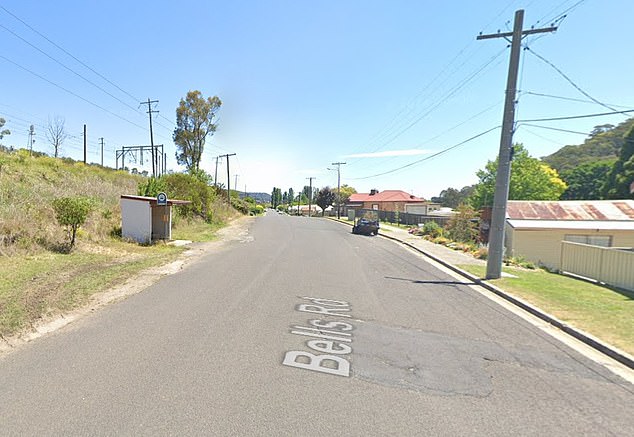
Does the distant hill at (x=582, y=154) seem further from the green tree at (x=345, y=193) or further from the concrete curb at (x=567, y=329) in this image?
the concrete curb at (x=567, y=329)

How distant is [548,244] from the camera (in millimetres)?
17656

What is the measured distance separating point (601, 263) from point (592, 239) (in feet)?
28.4

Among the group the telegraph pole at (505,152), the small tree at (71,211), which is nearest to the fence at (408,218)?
the telegraph pole at (505,152)

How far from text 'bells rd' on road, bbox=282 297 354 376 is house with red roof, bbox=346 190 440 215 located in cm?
5925

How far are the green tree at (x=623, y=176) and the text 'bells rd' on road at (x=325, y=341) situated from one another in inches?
1918

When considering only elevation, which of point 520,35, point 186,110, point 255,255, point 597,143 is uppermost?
point 597,143

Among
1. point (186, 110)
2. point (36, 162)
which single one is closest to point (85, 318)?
point (36, 162)

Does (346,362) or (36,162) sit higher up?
(36,162)

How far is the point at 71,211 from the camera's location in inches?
458

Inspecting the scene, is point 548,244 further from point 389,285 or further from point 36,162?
point 36,162

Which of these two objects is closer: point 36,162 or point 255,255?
point 255,255

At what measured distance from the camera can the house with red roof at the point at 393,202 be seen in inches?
2638

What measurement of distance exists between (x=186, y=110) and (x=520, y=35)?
137 feet

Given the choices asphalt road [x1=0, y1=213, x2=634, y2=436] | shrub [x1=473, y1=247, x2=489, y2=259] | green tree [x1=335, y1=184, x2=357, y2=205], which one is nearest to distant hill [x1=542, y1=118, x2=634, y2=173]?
green tree [x1=335, y1=184, x2=357, y2=205]
